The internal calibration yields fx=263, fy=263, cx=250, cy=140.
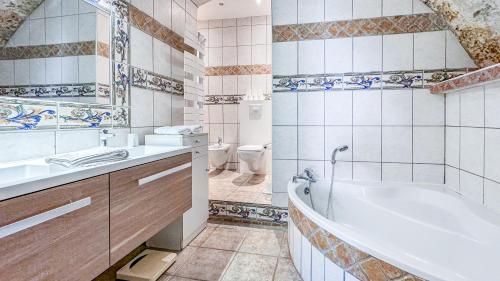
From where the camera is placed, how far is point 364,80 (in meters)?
2.17

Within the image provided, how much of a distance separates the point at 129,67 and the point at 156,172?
910mm

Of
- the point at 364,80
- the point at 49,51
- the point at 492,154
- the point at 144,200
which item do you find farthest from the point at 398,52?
the point at 49,51

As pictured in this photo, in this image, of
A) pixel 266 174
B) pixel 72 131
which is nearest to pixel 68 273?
pixel 72 131

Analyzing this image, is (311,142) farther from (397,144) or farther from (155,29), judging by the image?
(155,29)

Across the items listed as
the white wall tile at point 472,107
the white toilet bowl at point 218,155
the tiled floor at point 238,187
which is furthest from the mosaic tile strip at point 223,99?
the white wall tile at point 472,107

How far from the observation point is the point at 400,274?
92 centimetres

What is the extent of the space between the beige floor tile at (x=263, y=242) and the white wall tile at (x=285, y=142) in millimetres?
668

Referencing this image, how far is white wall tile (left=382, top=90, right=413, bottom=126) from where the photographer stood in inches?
83.3

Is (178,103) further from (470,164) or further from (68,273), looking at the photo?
(470,164)

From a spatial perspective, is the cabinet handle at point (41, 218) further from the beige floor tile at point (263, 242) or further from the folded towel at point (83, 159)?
the beige floor tile at point (263, 242)

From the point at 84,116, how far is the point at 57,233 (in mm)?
898

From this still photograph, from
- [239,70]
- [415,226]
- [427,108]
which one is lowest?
[415,226]

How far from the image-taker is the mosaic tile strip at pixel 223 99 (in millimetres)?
4246

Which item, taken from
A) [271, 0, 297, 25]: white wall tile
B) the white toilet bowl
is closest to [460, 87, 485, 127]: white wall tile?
[271, 0, 297, 25]: white wall tile
